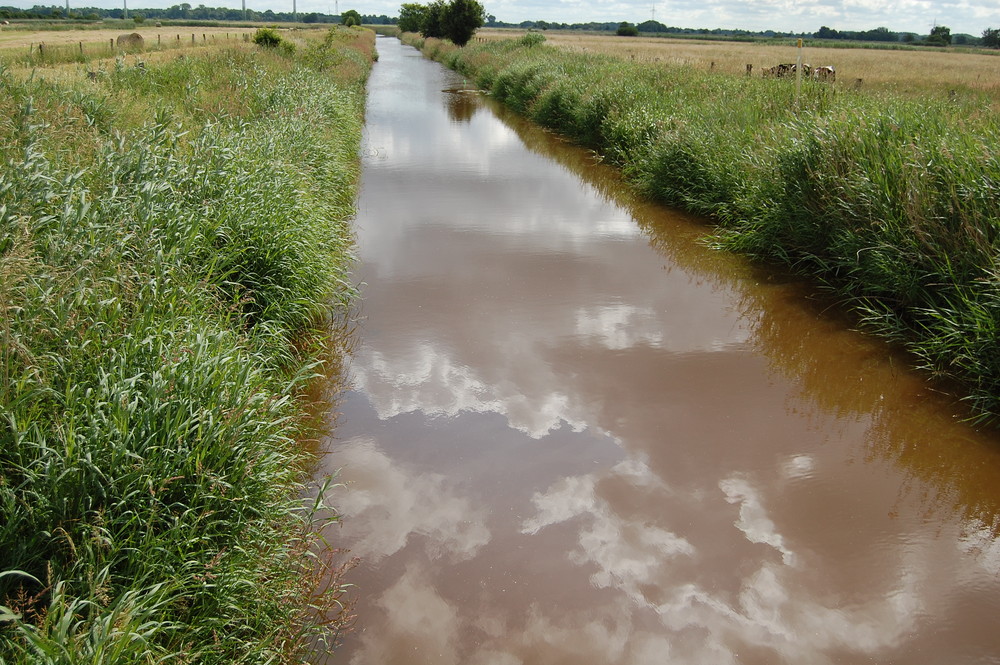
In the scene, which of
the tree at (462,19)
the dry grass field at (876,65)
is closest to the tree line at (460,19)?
the tree at (462,19)

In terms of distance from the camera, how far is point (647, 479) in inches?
168

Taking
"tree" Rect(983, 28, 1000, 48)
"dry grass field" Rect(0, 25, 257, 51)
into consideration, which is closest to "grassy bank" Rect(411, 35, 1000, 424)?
"dry grass field" Rect(0, 25, 257, 51)

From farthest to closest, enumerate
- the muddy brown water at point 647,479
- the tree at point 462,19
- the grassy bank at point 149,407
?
the tree at point 462,19 → the muddy brown water at point 647,479 → the grassy bank at point 149,407

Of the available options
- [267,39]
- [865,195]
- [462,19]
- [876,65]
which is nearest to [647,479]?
[865,195]

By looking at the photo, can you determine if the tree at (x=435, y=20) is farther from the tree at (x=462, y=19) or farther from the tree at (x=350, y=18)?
the tree at (x=350, y=18)

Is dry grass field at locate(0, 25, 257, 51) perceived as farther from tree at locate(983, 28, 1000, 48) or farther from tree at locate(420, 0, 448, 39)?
tree at locate(983, 28, 1000, 48)

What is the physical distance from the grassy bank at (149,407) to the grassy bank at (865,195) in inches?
175

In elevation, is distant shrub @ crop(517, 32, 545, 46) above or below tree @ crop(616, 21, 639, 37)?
below

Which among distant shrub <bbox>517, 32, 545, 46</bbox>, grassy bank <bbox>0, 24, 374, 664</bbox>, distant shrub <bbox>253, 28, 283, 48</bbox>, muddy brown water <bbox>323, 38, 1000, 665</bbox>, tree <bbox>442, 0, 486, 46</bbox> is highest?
tree <bbox>442, 0, 486, 46</bbox>

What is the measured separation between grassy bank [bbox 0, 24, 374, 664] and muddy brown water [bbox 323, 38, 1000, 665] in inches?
20.8

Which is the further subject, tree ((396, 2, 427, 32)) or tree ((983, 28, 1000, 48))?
tree ((396, 2, 427, 32))

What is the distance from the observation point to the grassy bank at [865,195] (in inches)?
216

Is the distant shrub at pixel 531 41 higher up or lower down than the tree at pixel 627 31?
lower down

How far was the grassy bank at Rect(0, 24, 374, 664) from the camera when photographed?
8.40 ft
